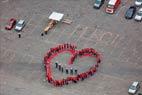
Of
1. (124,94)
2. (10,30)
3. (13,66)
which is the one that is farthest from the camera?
(10,30)

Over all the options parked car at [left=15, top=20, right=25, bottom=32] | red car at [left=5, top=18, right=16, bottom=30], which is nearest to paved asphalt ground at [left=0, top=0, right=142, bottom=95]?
parked car at [left=15, top=20, right=25, bottom=32]

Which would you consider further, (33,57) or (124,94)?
(33,57)

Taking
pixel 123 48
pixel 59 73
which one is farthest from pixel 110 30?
pixel 59 73

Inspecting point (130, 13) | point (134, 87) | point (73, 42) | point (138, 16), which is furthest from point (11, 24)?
point (134, 87)

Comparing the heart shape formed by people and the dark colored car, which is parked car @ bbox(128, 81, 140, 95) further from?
the dark colored car

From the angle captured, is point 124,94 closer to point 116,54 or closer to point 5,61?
point 116,54

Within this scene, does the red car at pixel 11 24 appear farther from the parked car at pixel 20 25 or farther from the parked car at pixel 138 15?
the parked car at pixel 138 15

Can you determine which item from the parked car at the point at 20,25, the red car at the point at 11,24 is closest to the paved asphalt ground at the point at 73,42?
the parked car at the point at 20,25

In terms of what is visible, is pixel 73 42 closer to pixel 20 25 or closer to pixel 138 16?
pixel 20 25
